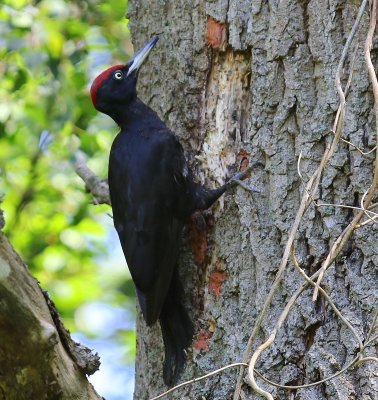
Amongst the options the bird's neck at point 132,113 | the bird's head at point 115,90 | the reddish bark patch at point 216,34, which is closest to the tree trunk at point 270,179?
the reddish bark patch at point 216,34

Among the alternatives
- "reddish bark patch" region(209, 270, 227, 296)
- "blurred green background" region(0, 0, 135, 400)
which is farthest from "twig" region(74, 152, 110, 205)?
"reddish bark patch" region(209, 270, 227, 296)

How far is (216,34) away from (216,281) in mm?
950

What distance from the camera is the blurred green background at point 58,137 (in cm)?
462

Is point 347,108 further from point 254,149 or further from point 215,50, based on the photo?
point 215,50

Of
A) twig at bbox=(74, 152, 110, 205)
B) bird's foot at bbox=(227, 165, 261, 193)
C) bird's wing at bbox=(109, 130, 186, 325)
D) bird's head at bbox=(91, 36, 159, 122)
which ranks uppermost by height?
bird's head at bbox=(91, 36, 159, 122)

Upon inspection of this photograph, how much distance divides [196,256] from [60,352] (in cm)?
103

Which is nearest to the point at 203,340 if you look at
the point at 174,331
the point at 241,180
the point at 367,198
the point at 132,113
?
the point at 174,331

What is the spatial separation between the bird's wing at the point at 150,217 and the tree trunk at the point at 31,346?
2.68ft

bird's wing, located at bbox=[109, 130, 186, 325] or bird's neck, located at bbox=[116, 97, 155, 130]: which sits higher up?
bird's neck, located at bbox=[116, 97, 155, 130]

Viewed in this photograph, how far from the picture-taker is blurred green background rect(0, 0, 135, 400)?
462 cm

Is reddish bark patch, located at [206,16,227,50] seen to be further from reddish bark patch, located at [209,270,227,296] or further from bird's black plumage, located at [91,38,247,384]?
reddish bark patch, located at [209,270,227,296]

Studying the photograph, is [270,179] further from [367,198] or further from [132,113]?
[132,113]

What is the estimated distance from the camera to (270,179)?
2875mm

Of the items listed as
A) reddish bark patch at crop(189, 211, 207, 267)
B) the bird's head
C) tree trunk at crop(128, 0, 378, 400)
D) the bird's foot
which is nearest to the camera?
tree trunk at crop(128, 0, 378, 400)
